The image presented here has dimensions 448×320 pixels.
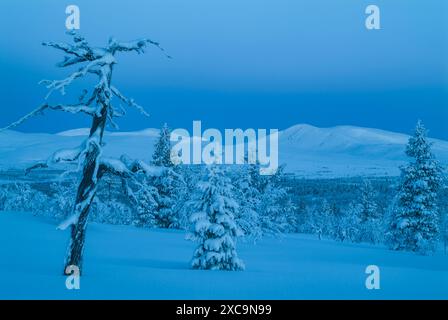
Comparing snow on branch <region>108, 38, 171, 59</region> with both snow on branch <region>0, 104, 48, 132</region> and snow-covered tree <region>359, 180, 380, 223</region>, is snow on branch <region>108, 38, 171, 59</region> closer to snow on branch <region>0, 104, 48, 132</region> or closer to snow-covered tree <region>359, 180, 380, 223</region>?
snow on branch <region>0, 104, 48, 132</region>

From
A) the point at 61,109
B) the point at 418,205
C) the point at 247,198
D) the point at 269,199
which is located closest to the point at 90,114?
the point at 61,109

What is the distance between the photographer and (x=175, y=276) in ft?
44.1

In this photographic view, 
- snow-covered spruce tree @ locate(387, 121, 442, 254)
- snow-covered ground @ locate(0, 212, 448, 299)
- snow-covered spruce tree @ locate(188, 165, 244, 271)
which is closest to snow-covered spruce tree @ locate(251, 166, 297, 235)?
snow-covered spruce tree @ locate(387, 121, 442, 254)

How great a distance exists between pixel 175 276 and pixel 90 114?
409 cm

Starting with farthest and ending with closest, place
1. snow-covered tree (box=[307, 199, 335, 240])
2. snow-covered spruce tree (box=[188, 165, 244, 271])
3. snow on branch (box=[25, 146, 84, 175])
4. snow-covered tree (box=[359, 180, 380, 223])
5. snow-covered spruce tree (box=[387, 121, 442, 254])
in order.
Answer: snow-covered tree (box=[307, 199, 335, 240]), snow-covered tree (box=[359, 180, 380, 223]), snow-covered spruce tree (box=[387, 121, 442, 254]), snow-covered spruce tree (box=[188, 165, 244, 271]), snow on branch (box=[25, 146, 84, 175])

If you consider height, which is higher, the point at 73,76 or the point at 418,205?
the point at 73,76

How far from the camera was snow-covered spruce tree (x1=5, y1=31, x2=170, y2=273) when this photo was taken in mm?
12602

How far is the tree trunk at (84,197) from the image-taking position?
13.0 meters

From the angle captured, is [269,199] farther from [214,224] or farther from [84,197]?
[84,197]

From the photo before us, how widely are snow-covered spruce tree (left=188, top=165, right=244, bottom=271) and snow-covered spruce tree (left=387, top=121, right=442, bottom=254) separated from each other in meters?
11.8

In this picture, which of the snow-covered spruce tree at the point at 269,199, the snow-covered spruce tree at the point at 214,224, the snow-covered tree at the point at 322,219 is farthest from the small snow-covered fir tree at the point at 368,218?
the snow-covered spruce tree at the point at 214,224

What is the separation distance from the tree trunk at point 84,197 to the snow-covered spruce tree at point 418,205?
15313 millimetres

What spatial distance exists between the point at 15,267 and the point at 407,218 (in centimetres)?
1768
